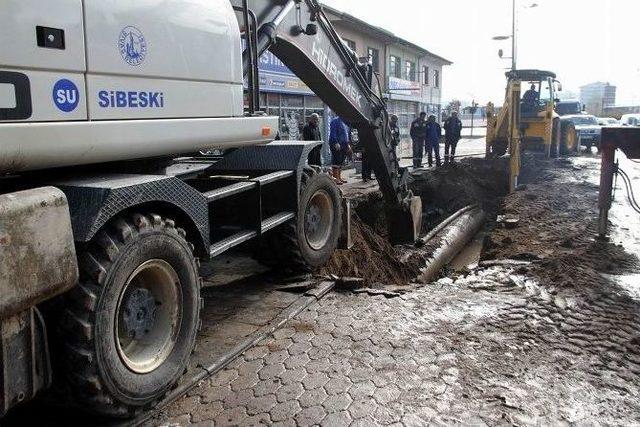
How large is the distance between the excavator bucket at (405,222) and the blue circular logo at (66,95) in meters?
6.88

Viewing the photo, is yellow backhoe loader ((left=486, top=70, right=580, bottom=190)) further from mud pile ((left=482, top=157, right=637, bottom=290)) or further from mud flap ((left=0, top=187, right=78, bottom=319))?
mud flap ((left=0, top=187, right=78, bottom=319))

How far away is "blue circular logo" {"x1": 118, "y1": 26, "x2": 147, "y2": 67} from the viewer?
3.28 meters

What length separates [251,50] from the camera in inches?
187

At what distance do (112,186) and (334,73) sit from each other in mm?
4206

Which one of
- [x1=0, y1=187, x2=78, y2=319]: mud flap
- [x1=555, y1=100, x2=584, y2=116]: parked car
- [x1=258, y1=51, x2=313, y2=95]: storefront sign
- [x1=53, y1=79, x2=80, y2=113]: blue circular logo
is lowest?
[x1=0, y1=187, x2=78, y2=319]: mud flap

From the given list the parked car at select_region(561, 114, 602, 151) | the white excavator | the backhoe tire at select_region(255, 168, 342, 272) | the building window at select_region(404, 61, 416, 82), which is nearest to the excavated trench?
the backhoe tire at select_region(255, 168, 342, 272)

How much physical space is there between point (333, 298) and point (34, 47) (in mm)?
3432

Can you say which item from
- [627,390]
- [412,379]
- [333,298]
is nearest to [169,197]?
[412,379]

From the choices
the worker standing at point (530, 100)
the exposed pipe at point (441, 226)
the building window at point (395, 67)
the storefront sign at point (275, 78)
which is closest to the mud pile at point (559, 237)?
the exposed pipe at point (441, 226)

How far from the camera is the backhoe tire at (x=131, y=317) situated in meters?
2.93

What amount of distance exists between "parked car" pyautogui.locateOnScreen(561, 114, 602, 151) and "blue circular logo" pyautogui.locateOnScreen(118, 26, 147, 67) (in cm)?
2444

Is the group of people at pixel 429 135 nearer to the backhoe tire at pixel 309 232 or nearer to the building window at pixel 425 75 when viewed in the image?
the backhoe tire at pixel 309 232

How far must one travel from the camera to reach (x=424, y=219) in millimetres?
13578

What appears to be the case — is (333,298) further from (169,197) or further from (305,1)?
(305,1)
